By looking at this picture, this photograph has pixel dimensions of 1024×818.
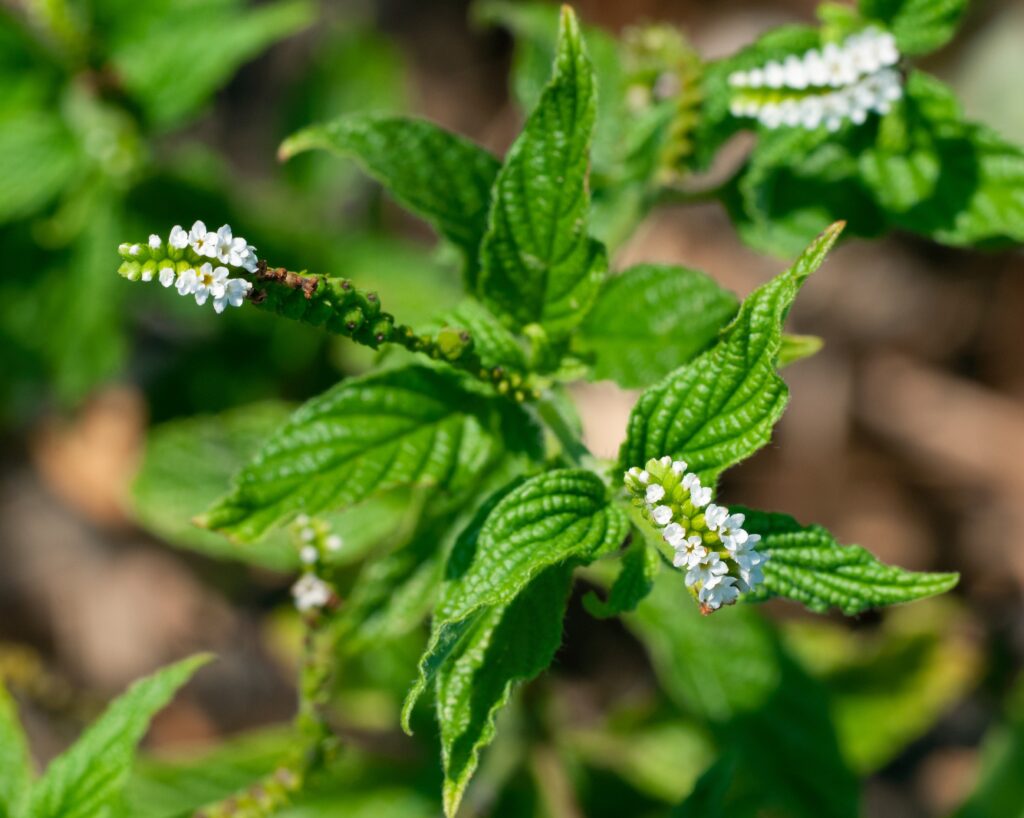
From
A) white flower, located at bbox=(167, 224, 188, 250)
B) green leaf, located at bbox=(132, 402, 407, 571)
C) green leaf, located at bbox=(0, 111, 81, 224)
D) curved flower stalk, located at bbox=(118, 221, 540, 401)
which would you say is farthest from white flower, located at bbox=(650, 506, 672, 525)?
green leaf, located at bbox=(0, 111, 81, 224)

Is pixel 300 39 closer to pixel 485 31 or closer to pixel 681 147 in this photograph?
pixel 485 31

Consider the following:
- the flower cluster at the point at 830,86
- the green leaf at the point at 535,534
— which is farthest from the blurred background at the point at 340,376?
the green leaf at the point at 535,534

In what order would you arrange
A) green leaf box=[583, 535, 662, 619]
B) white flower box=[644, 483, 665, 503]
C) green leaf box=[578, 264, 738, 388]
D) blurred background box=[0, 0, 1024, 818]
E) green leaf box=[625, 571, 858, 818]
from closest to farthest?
1. white flower box=[644, 483, 665, 503]
2. green leaf box=[583, 535, 662, 619]
3. green leaf box=[578, 264, 738, 388]
4. green leaf box=[625, 571, 858, 818]
5. blurred background box=[0, 0, 1024, 818]

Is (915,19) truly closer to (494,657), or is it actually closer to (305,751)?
(494,657)

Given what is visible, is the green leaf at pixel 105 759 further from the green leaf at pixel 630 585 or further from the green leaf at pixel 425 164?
the green leaf at pixel 425 164

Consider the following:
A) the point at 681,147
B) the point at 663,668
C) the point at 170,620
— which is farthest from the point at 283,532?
the point at 170,620

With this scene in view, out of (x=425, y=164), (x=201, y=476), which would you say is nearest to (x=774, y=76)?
(x=425, y=164)

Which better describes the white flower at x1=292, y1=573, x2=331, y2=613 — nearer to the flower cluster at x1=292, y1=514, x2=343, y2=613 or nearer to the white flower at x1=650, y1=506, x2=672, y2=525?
the flower cluster at x1=292, y1=514, x2=343, y2=613
